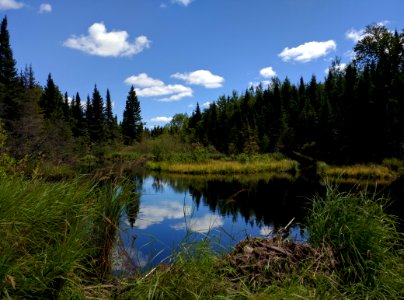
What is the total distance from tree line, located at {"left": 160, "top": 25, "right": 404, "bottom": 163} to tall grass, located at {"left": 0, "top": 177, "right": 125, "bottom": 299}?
3396 centimetres

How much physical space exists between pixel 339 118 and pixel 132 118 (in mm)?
46632

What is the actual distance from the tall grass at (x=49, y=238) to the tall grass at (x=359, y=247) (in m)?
1.92

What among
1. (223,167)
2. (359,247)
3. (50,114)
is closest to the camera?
(359,247)

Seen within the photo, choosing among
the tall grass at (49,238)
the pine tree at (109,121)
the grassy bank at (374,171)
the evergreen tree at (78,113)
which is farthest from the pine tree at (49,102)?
the tall grass at (49,238)

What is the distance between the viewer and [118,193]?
10.2ft

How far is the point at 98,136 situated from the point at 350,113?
143 feet

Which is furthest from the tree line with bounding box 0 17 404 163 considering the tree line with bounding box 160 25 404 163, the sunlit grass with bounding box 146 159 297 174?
the sunlit grass with bounding box 146 159 297 174

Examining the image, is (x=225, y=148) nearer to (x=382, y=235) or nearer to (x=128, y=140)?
(x=128, y=140)

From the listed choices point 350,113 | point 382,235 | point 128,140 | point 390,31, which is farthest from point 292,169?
point 128,140

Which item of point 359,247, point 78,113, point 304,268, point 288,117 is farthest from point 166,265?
point 78,113

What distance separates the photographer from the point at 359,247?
10.9 feet

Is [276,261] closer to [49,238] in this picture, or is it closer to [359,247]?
[359,247]

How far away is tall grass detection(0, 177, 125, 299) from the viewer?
2.06 m

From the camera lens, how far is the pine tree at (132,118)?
7519cm
